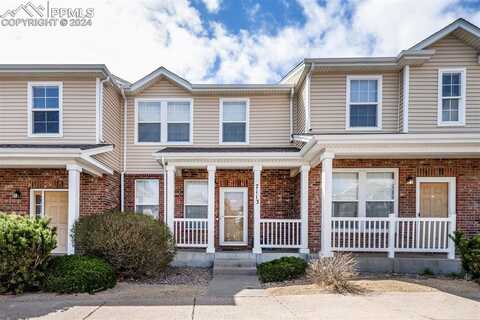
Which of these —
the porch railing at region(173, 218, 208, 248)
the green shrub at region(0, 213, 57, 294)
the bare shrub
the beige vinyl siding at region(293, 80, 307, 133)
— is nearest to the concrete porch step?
the porch railing at region(173, 218, 208, 248)

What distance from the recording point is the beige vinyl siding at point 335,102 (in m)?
10.9

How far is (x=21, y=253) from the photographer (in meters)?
7.19

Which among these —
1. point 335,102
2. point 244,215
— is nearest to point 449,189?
point 335,102

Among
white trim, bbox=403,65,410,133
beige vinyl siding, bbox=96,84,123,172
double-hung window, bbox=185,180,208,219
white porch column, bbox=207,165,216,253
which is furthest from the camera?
double-hung window, bbox=185,180,208,219

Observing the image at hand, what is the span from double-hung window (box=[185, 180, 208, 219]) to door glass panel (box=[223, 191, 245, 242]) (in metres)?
0.76

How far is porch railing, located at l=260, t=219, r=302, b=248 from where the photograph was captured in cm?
1026

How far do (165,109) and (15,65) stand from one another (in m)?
4.95

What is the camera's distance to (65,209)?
1127 cm

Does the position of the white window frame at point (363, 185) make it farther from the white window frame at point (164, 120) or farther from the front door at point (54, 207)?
the front door at point (54, 207)

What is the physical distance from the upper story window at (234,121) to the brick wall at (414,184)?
125 inches

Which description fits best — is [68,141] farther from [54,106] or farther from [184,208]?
[184,208]

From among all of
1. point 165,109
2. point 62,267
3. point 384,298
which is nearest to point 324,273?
point 384,298

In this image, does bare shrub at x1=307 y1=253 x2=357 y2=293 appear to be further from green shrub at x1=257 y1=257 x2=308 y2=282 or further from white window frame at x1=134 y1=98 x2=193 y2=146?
white window frame at x1=134 y1=98 x2=193 y2=146

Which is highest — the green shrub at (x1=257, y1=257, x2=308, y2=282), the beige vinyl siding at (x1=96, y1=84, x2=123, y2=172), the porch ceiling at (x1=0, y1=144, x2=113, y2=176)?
the beige vinyl siding at (x1=96, y1=84, x2=123, y2=172)
